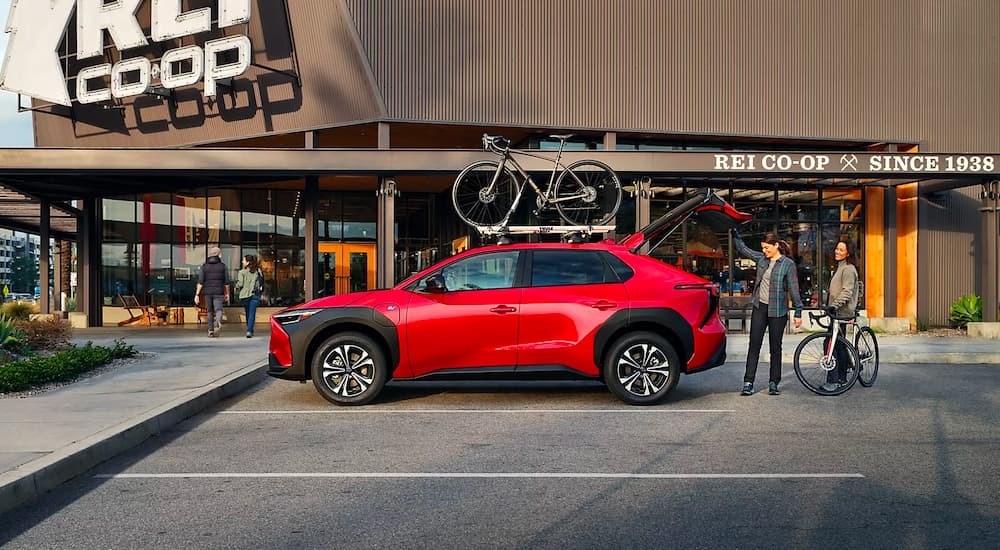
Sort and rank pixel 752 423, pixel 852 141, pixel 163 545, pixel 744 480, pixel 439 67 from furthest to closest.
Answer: pixel 852 141 < pixel 439 67 < pixel 752 423 < pixel 744 480 < pixel 163 545

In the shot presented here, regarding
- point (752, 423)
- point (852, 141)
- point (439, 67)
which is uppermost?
point (439, 67)

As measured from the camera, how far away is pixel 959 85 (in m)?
21.7

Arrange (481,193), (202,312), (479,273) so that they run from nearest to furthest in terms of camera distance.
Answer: (479,273) → (481,193) → (202,312)

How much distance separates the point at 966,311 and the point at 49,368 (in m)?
20.4

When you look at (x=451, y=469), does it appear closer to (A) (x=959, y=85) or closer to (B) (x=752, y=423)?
(B) (x=752, y=423)

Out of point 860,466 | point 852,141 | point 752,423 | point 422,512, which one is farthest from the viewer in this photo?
point 852,141

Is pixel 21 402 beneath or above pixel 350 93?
beneath

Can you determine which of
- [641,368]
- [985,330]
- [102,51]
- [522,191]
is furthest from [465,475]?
[102,51]

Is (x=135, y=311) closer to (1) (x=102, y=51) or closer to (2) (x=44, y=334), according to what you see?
(1) (x=102, y=51)

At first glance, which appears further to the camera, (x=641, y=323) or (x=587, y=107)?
(x=587, y=107)

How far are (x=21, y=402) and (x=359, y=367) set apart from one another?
3495 millimetres

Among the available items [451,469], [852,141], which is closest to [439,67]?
[852,141]

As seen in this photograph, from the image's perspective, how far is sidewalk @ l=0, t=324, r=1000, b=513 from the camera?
230 inches

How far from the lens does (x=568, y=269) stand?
9188 mm
